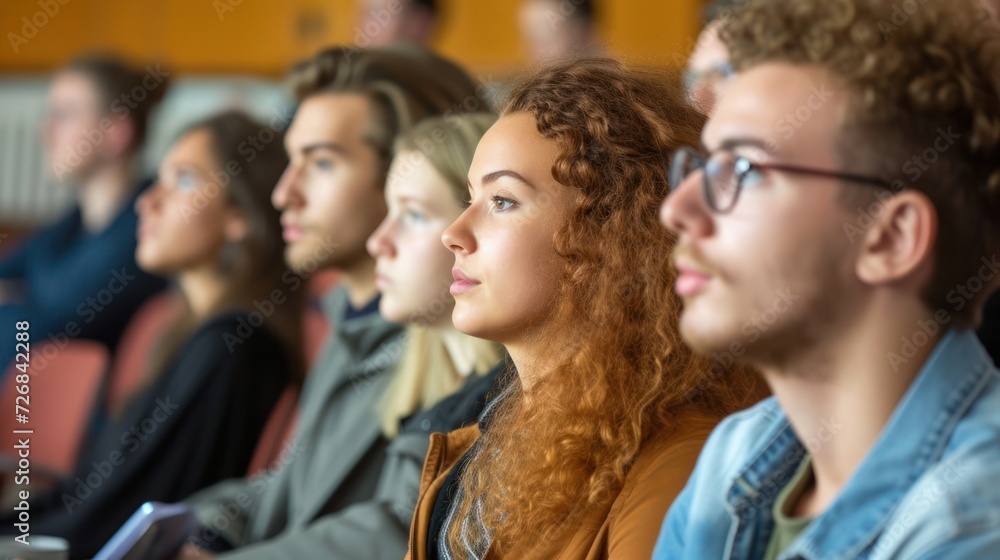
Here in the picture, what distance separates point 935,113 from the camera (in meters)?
0.73

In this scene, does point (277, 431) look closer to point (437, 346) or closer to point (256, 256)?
point (256, 256)

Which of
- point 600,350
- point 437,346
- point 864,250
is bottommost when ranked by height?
point 437,346

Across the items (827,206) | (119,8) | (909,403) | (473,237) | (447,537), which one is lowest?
(119,8)

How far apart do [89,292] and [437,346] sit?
5.86 feet

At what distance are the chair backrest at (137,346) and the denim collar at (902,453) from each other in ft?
7.16

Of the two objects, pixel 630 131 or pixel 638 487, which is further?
pixel 630 131

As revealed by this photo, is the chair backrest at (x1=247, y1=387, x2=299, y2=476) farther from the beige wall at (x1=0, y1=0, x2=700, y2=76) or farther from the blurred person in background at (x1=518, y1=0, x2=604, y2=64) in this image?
the beige wall at (x1=0, y1=0, x2=700, y2=76)

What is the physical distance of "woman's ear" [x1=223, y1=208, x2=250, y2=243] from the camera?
260cm

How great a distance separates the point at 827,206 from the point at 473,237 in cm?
53

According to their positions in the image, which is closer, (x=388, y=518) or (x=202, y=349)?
(x=388, y=518)

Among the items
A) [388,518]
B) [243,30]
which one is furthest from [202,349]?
[243,30]

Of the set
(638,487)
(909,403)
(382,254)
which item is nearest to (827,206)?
(909,403)

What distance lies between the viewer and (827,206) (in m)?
0.74

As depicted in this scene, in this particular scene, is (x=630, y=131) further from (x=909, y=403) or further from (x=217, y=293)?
(x=217, y=293)
